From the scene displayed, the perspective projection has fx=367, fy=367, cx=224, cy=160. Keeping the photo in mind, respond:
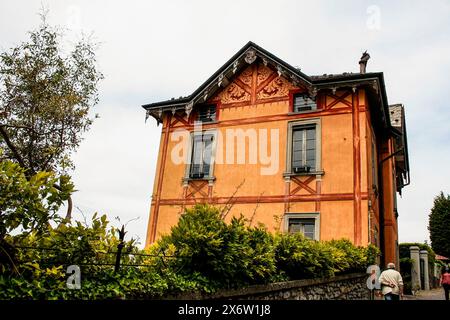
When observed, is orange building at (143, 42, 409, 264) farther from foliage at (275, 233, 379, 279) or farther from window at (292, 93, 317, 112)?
foliage at (275, 233, 379, 279)

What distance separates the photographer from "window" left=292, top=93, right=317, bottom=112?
47.3 ft

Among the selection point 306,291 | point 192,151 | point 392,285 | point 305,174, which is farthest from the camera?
point 192,151

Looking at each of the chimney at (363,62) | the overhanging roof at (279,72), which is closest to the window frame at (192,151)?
the overhanging roof at (279,72)

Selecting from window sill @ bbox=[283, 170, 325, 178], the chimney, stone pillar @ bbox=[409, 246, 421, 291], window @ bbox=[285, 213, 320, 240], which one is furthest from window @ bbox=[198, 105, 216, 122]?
stone pillar @ bbox=[409, 246, 421, 291]

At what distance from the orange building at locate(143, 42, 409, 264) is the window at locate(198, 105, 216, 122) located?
0.15 feet

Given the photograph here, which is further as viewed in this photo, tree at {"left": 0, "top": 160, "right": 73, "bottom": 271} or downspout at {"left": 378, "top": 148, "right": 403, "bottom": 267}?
downspout at {"left": 378, "top": 148, "right": 403, "bottom": 267}

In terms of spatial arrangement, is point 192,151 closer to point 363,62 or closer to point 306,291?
point 363,62

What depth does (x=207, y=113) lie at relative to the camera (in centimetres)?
1647

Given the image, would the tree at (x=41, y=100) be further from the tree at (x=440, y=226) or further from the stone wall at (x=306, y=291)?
the tree at (x=440, y=226)

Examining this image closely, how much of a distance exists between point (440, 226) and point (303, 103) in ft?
109

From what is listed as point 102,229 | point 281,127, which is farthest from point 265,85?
point 102,229

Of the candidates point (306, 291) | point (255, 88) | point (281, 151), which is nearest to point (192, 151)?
point (255, 88)

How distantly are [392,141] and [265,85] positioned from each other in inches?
325

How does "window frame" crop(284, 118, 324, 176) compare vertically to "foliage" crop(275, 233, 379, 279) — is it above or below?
above
